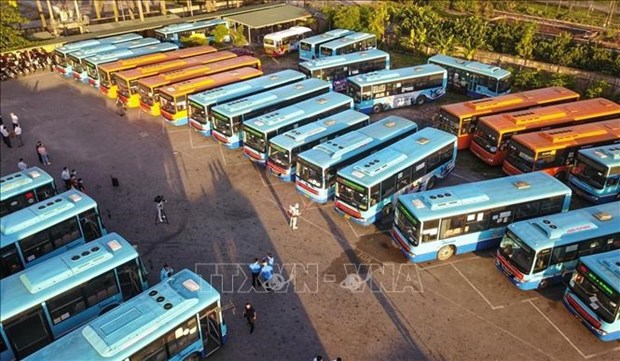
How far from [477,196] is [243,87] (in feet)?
60.0

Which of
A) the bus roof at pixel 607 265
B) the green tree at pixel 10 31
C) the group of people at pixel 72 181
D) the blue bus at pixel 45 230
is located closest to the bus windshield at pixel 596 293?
the bus roof at pixel 607 265

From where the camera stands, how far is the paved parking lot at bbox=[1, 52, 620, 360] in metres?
17.3

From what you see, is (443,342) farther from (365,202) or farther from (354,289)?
(365,202)

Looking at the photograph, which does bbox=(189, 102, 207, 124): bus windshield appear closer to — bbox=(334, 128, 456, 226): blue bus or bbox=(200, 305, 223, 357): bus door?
bbox=(334, 128, 456, 226): blue bus

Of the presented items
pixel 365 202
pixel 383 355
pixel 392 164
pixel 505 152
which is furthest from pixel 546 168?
pixel 383 355

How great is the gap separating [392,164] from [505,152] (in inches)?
344

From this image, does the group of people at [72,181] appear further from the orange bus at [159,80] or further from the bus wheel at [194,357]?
the bus wheel at [194,357]

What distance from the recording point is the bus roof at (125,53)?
129ft

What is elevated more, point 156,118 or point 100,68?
point 100,68

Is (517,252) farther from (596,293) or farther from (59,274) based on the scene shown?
(59,274)

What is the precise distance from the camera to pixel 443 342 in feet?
57.0

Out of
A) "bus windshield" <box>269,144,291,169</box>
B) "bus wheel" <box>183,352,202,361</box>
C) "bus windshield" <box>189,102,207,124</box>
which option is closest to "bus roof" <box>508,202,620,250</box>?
"bus windshield" <box>269,144,291,169</box>

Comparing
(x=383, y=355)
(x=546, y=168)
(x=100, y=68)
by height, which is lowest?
(x=383, y=355)

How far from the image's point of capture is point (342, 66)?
125 ft
